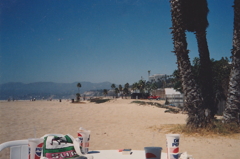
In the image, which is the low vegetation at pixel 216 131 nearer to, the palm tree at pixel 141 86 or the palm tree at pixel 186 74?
the palm tree at pixel 186 74

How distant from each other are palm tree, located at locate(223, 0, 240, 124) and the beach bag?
9.05 metres

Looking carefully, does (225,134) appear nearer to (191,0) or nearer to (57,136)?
(191,0)

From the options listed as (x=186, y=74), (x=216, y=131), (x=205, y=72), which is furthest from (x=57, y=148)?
(x=205, y=72)

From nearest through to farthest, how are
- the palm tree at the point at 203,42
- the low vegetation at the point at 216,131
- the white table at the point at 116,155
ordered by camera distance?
the white table at the point at 116,155, the low vegetation at the point at 216,131, the palm tree at the point at 203,42

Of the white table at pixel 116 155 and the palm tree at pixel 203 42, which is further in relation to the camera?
the palm tree at pixel 203 42

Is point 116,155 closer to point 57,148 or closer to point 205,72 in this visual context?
point 57,148

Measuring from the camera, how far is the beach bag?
1.59 meters

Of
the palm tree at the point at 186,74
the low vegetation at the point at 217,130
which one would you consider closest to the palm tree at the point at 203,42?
the palm tree at the point at 186,74

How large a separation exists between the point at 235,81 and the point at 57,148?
9.20 metres

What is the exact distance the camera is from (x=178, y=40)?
931cm

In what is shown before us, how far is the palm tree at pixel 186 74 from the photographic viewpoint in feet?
29.2

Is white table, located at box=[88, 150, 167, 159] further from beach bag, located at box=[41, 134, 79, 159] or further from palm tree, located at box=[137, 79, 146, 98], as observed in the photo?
palm tree, located at box=[137, 79, 146, 98]

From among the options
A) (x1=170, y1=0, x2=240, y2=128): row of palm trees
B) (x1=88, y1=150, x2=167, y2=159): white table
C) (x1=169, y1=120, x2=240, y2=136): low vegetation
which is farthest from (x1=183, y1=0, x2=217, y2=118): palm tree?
(x1=88, y1=150, x2=167, y2=159): white table

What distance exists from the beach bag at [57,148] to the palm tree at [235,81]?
29.7ft
